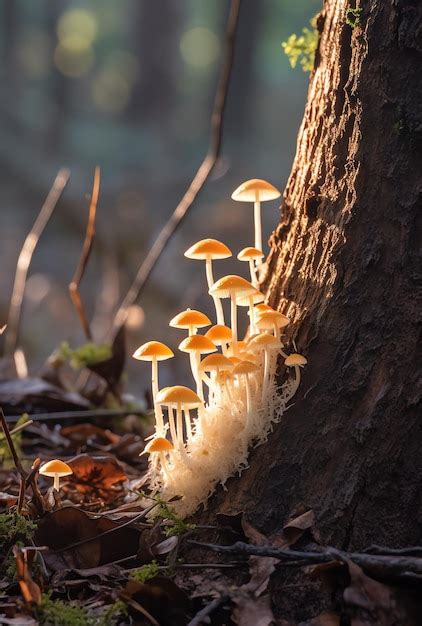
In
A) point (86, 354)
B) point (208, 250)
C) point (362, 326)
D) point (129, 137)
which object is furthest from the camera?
point (129, 137)

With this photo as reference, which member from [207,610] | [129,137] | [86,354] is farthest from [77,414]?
[129,137]

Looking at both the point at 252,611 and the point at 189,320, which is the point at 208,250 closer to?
the point at 189,320

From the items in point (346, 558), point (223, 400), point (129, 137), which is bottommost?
point (346, 558)

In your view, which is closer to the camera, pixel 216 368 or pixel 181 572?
pixel 181 572

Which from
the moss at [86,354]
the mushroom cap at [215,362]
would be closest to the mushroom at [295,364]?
the mushroom cap at [215,362]

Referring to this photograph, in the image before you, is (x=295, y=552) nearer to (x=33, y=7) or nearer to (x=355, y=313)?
(x=355, y=313)

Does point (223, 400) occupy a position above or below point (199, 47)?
below

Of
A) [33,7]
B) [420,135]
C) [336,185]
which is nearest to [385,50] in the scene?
[420,135]

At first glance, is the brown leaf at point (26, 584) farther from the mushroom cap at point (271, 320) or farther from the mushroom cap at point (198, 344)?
the mushroom cap at point (271, 320)
